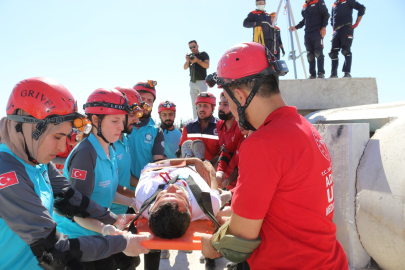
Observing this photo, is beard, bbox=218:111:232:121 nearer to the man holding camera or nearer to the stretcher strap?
the stretcher strap

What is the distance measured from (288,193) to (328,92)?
18.3 ft

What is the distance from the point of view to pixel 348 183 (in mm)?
3285

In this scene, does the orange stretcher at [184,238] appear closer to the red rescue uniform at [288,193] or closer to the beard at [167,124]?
the red rescue uniform at [288,193]

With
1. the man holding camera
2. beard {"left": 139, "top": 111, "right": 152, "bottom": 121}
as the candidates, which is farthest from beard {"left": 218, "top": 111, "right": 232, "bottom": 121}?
the man holding camera

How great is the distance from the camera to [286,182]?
4.65ft

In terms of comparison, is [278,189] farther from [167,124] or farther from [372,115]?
[167,124]

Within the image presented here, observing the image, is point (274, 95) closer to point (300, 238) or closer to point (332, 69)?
point (300, 238)

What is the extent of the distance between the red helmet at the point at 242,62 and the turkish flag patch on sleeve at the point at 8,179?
140 cm

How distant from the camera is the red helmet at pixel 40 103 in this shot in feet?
5.60

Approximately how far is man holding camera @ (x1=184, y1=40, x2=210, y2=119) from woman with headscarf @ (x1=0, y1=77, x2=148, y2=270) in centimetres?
638

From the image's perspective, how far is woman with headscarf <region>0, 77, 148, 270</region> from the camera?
1.55 meters

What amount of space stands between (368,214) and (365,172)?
19.5 inches

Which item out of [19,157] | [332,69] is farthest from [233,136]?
[332,69]

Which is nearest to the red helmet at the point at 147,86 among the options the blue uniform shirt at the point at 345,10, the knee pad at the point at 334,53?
the knee pad at the point at 334,53
